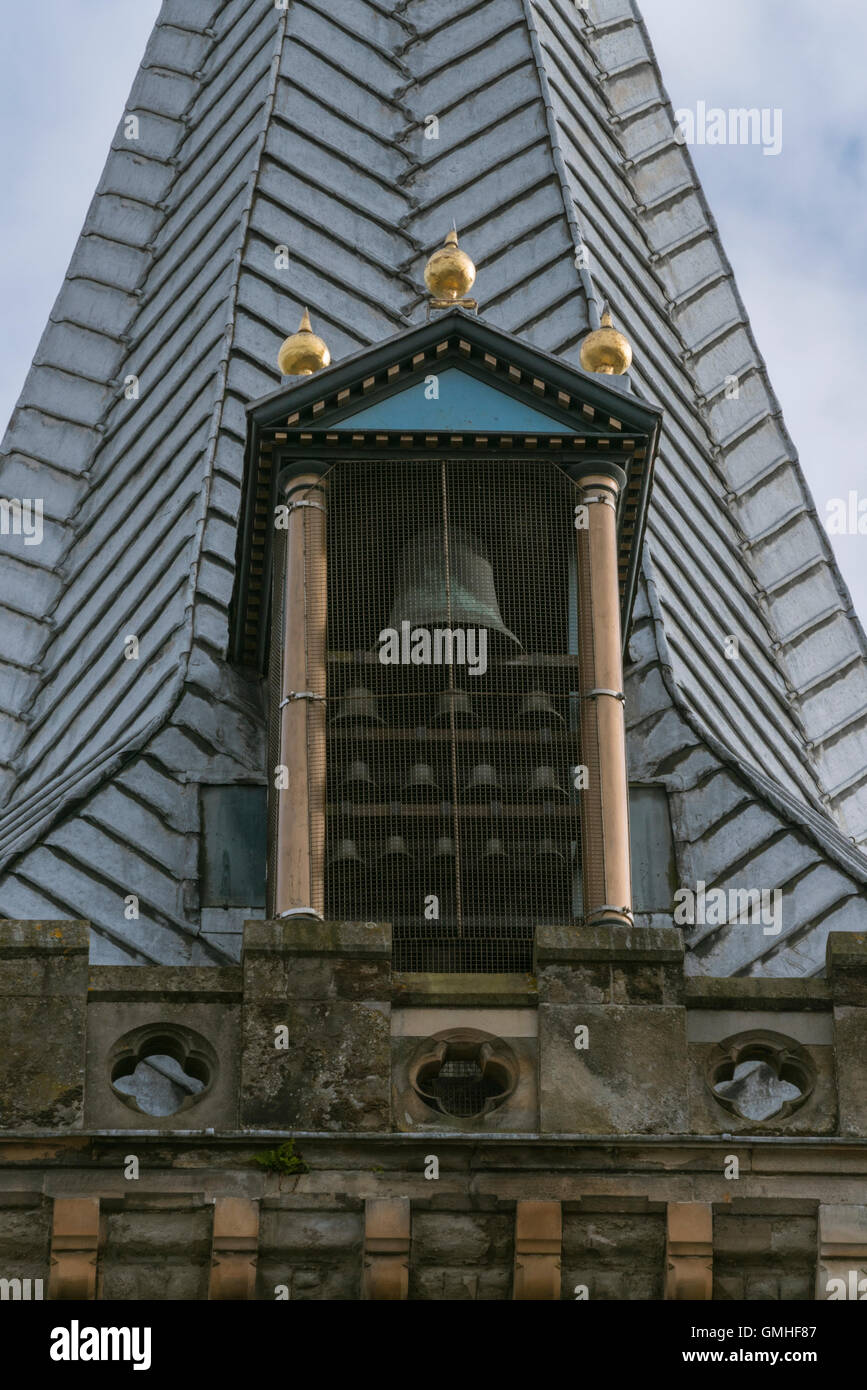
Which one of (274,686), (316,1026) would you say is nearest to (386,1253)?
(316,1026)

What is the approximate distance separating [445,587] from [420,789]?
1644 mm

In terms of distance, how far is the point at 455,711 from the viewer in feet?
100

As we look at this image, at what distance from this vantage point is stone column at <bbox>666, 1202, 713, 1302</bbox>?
2570cm

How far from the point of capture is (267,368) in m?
40.3

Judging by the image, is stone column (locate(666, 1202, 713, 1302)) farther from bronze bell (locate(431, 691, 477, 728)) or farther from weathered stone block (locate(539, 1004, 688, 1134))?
bronze bell (locate(431, 691, 477, 728))

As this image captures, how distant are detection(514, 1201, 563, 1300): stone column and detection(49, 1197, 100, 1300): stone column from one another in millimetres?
2579

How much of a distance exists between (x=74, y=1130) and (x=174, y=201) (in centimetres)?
2458

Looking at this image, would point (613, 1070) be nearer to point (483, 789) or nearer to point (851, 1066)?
point (851, 1066)

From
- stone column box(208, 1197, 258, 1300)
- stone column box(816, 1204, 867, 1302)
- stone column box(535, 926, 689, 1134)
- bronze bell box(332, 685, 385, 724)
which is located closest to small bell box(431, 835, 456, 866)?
bronze bell box(332, 685, 385, 724)

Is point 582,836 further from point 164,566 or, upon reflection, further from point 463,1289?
point 164,566
